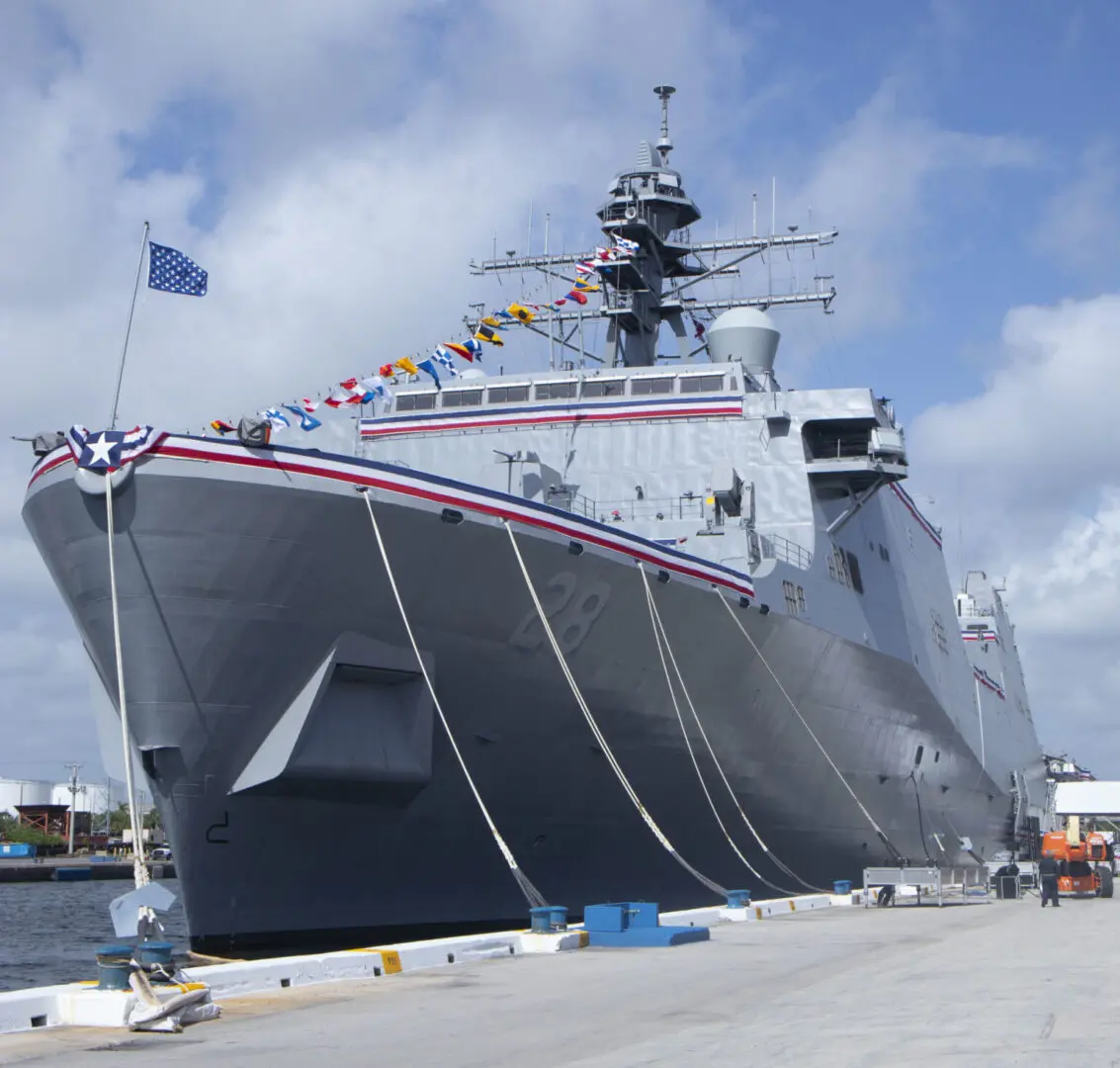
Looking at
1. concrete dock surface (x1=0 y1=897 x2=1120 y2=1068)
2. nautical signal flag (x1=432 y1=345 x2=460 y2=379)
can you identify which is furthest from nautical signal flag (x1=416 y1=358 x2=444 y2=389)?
concrete dock surface (x1=0 y1=897 x2=1120 y2=1068)

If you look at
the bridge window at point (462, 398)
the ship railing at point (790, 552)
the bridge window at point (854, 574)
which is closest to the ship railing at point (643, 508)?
the ship railing at point (790, 552)

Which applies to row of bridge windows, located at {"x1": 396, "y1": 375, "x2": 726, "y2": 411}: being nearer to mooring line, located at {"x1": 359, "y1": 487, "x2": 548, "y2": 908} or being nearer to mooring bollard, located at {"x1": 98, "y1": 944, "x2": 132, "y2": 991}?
mooring line, located at {"x1": 359, "y1": 487, "x2": 548, "y2": 908}

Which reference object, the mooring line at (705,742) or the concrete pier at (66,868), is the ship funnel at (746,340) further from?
the concrete pier at (66,868)

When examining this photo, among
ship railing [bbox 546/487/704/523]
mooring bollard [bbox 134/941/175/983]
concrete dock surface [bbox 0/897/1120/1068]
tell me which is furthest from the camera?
ship railing [bbox 546/487/704/523]

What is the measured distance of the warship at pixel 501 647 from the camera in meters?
13.9

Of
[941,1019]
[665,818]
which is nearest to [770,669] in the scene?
[665,818]

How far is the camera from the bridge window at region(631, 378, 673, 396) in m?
23.7

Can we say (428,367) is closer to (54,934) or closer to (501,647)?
(501,647)

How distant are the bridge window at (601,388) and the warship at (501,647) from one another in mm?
82

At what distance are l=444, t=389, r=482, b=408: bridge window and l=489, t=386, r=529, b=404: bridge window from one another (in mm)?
256

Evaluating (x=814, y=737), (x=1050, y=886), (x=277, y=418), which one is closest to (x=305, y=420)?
(x=277, y=418)

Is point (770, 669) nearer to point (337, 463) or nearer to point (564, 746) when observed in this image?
point (564, 746)

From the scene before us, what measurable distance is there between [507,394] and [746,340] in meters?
4.97

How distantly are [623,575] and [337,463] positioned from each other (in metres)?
4.01
